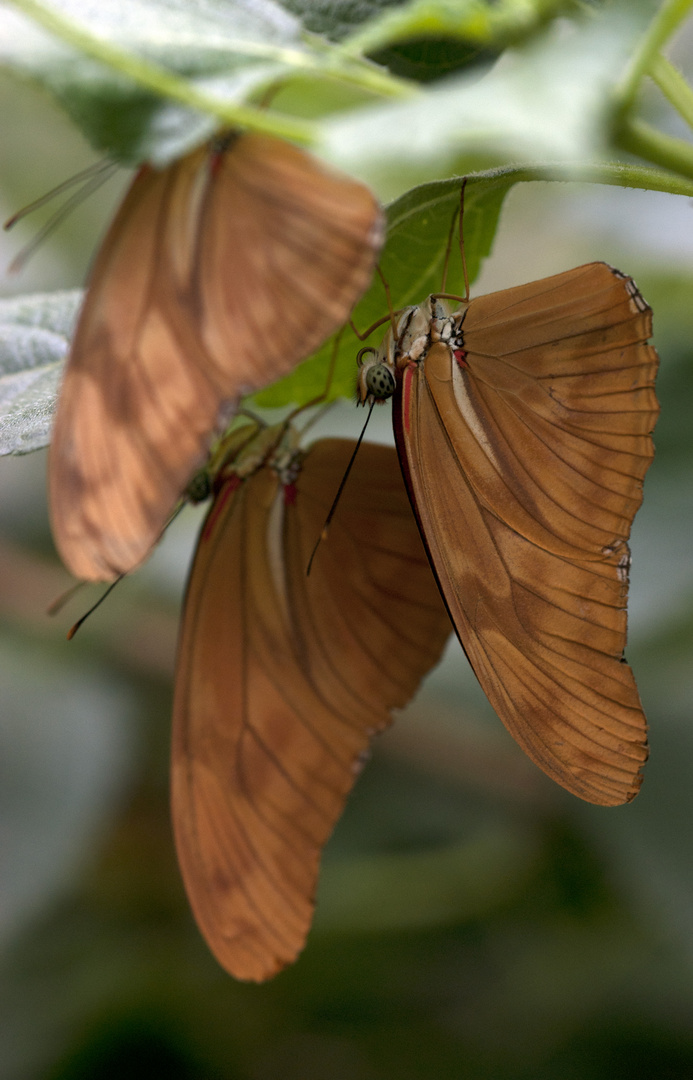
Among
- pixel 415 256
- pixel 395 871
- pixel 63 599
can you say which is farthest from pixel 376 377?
pixel 395 871

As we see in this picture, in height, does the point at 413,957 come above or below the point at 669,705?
below

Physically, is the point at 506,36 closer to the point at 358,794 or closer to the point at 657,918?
the point at 657,918

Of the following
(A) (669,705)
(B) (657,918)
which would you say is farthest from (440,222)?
(B) (657,918)

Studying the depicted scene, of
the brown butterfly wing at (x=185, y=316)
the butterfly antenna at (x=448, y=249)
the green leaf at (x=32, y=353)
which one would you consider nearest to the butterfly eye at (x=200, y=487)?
the green leaf at (x=32, y=353)

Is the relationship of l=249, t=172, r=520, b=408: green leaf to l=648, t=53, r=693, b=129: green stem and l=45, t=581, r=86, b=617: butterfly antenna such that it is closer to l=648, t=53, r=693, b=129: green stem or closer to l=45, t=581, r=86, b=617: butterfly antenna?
l=648, t=53, r=693, b=129: green stem

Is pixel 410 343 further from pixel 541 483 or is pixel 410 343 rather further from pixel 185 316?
pixel 185 316

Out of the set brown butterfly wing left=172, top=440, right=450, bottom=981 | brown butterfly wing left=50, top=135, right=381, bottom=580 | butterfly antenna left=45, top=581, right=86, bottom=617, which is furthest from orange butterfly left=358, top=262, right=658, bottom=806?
butterfly antenna left=45, top=581, right=86, bottom=617

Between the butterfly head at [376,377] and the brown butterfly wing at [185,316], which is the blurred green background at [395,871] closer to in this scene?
the butterfly head at [376,377]

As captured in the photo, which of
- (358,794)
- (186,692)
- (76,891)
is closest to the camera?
(186,692)
